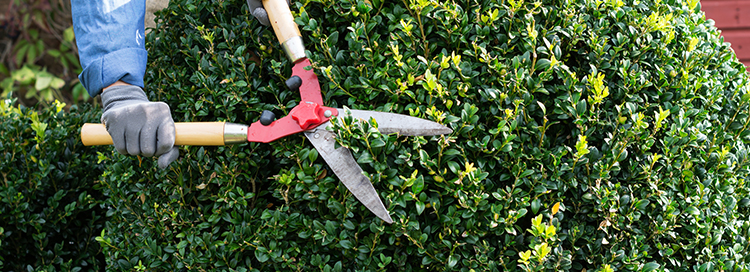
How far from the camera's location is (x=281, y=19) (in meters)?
1.58

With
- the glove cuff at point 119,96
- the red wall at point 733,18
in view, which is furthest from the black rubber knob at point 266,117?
the red wall at point 733,18

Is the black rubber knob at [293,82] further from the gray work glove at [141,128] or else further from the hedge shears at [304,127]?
the gray work glove at [141,128]

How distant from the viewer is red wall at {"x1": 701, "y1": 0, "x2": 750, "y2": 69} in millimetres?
4531

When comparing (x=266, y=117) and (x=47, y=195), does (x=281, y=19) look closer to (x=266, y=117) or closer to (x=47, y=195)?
(x=266, y=117)

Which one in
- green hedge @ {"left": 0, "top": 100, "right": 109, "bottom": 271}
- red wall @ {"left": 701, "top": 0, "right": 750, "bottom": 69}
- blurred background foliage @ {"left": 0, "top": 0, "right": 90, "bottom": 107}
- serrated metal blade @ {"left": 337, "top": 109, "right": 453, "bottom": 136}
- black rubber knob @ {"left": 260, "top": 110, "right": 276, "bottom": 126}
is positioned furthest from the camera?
blurred background foliage @ {"left": 0, "top": 0, "right": 90, "bottom": 107}

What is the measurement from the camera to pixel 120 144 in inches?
61.3

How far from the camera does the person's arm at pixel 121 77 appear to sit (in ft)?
5.05

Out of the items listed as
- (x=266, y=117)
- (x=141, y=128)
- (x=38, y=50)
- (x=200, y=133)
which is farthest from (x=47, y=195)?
(x=38, y=50)

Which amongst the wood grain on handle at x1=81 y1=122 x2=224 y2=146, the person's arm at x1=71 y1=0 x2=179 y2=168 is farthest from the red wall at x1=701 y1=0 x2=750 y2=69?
the person's arm at x1=71 y1=0 x2=179 y2=168

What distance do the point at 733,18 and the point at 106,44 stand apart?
16.8ft

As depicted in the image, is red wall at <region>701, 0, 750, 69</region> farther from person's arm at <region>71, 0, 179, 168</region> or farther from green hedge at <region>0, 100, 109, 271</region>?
green hedge at <region>0, 100, 109, 271</region>

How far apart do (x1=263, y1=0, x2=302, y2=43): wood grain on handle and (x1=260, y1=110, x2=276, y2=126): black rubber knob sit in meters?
0.24

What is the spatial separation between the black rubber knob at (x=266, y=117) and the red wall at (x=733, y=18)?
4.58 metres

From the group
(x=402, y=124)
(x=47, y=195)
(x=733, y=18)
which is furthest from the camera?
(x=733, y=18)
